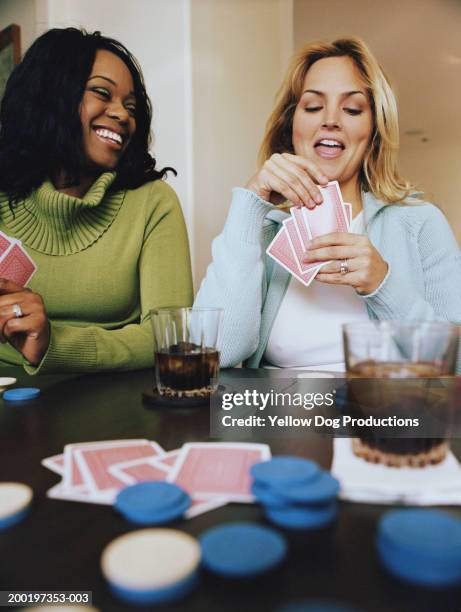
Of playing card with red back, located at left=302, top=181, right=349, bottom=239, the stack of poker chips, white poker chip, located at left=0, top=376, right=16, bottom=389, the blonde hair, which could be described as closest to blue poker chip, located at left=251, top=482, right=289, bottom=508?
the stack of poker chips

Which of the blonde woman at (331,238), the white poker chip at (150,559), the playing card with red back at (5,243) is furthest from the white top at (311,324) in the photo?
the white poker chip at (150,559)

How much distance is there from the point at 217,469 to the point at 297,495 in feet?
0.47

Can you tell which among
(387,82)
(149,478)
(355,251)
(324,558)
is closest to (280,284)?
(355,251)

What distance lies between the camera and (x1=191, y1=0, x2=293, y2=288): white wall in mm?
2623

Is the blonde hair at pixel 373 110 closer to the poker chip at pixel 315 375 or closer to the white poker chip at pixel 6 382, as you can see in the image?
the poker chip at pixel 315 375

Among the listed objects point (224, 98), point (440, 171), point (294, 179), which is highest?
point (440, 171)

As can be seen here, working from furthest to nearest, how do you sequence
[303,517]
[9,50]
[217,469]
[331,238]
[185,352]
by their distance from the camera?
[9,50] → [331,238] → [185,352] → [217,469] → [303,517]

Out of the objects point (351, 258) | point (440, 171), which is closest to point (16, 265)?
point (351, 258)

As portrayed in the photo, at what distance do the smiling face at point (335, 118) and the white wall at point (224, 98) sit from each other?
1.05 m

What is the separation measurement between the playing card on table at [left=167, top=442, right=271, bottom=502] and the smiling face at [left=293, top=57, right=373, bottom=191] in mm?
1225

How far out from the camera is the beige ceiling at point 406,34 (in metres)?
4.65

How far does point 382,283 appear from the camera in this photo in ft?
4.12

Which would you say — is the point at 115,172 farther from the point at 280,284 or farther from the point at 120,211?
the point at 280,284

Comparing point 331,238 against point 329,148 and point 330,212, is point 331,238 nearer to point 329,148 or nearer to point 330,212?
point 330,212
